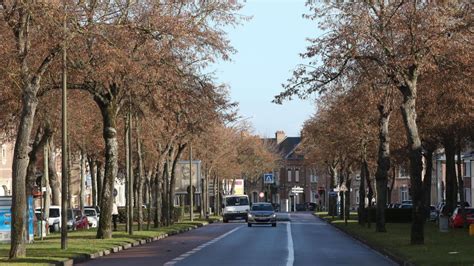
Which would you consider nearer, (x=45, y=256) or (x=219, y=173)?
(x=45, y=256)

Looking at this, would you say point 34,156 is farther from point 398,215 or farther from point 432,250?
point 398,215

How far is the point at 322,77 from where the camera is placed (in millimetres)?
33156

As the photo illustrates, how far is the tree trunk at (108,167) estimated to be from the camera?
129 ft

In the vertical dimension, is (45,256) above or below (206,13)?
below

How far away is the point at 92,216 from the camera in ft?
220

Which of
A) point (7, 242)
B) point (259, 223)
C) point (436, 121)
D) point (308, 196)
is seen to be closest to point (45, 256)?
point (7, 242)

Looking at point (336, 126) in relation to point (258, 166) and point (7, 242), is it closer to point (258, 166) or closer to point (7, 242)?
point (7, 242)

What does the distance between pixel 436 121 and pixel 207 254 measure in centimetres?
1594

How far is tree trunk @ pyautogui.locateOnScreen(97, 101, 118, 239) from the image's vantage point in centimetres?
3947

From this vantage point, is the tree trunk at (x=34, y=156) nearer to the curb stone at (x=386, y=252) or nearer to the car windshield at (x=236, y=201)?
the curb stone at (x=386, y=252)

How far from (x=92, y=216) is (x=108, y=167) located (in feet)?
91.3

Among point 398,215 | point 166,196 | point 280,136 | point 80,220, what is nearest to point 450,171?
point 398,215

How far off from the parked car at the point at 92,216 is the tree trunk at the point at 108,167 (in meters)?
24.6

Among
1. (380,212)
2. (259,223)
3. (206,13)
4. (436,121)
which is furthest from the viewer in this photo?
(259,223)
